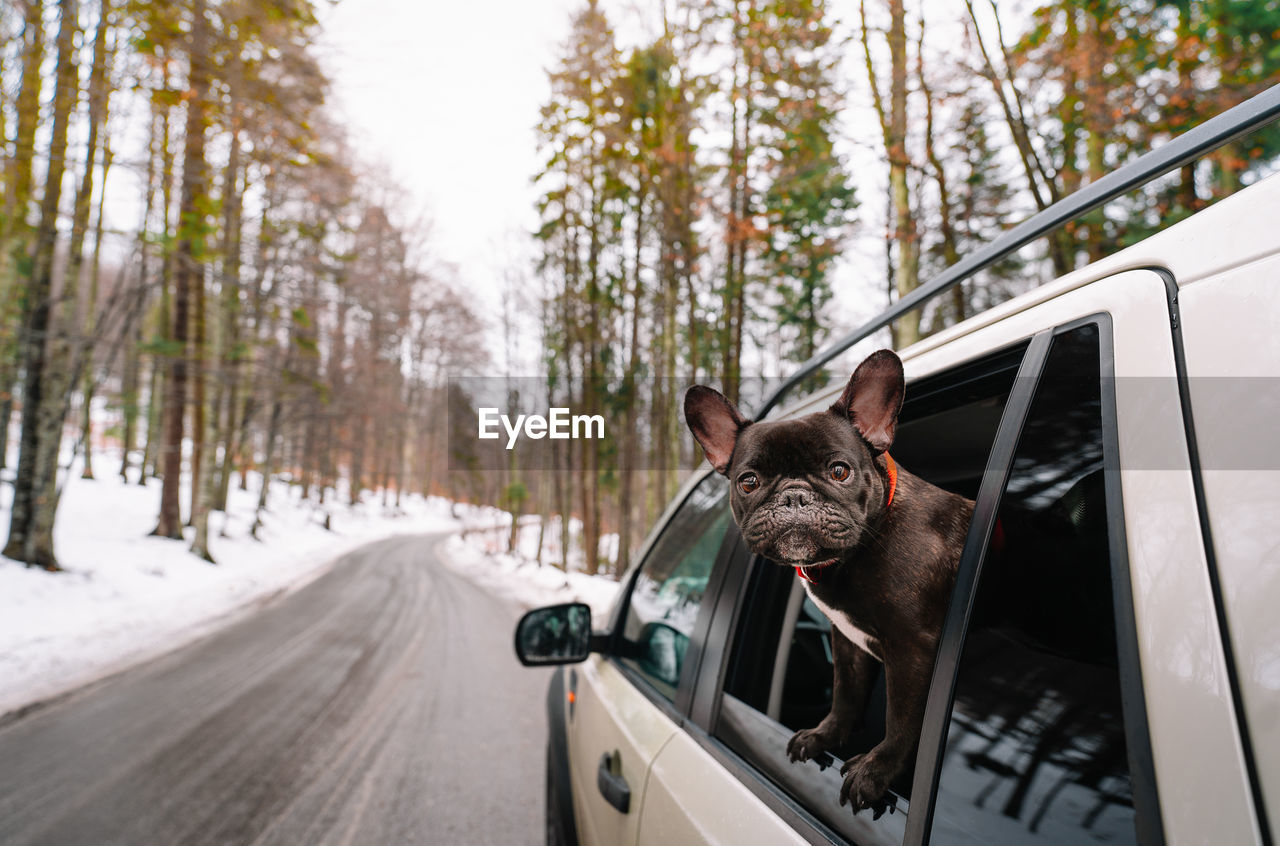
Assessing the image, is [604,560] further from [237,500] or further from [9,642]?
[237,500]

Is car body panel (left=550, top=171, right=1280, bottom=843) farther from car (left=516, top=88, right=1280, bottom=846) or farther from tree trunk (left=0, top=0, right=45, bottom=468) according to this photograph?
tree trunk (left=0, top=0, right=45, bottom=468)

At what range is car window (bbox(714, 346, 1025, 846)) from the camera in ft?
3.62

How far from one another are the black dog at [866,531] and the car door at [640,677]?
87 cm

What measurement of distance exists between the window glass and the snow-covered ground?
7.24 metres

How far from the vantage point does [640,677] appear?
228 centimetres

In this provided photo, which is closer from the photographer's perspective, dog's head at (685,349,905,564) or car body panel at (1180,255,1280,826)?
car body panel at (1180,255,1280,826)

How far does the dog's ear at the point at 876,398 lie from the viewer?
1.00 m

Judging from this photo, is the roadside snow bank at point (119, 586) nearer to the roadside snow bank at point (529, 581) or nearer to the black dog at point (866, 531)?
the roadside snow bank at point (529, 581)

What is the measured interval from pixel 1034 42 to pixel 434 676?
9.65 meters

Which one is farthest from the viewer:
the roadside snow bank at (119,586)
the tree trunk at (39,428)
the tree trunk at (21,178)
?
the tree trunk at (39,428)

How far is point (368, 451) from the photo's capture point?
3959 centimetres

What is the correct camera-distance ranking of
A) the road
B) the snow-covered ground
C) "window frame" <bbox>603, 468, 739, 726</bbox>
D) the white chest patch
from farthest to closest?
the snow-covered ground
the road
"window frame" <bbox>603, 468, 739, 726</bbox>
the white chest patch

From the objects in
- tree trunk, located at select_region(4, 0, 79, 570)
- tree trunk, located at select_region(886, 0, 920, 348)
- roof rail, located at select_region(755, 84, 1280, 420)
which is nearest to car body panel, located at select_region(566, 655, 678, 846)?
roof rail, located at select_region(755, 84, 1280, 420)

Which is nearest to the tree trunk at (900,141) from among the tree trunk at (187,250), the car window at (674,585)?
the car window at (674,585)
